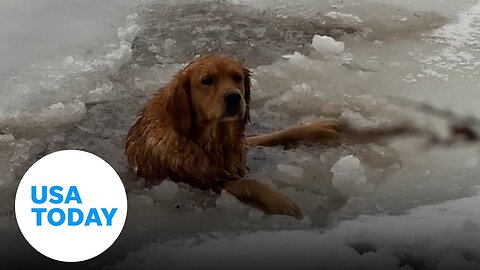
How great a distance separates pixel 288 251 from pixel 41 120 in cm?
228

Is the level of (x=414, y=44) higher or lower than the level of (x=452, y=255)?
lower

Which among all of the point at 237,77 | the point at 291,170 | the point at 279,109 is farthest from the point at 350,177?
the point at 279,109

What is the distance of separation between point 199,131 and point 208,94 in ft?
0.79

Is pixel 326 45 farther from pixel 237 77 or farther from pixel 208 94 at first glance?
pixel 208 94

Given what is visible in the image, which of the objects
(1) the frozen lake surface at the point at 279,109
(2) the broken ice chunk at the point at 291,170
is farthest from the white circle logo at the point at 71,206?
(2) the broken ice chunk at the point at 291,170

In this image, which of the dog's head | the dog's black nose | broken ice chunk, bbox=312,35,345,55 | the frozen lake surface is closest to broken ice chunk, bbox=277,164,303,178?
the frozen lake surface

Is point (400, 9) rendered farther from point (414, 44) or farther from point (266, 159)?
point (266, 159)

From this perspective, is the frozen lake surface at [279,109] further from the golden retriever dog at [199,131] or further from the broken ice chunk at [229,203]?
the golden retriever dog at [199,131]

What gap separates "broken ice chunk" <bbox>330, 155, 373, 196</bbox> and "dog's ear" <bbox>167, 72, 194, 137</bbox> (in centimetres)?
83

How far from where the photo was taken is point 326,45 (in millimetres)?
6172

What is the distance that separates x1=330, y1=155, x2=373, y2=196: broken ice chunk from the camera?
405cm

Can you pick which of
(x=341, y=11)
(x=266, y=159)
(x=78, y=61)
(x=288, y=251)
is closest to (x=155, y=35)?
(x=78, y=61)

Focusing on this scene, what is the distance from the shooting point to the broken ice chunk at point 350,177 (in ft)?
13.3

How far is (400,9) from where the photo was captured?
24.2 ft
